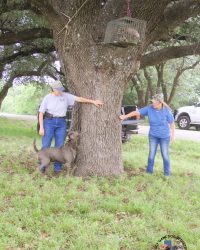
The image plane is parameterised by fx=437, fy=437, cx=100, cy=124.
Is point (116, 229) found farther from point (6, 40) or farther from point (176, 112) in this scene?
point (176, 112)

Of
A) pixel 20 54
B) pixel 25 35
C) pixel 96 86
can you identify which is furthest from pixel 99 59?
pixel 20 54

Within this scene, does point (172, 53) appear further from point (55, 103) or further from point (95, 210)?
point (95, 210)

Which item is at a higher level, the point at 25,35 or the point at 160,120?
the point at 25,35

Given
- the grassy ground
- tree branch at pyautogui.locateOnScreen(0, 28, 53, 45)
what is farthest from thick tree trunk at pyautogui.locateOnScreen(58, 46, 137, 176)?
tree branch at pyautogui.locateOnScreen(0, 28, 53, 45)

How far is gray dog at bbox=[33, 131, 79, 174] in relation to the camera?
28.0 ft

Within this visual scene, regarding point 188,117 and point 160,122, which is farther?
point 188,117

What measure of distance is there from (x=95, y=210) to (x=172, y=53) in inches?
198

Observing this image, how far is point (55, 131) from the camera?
9.14 metres

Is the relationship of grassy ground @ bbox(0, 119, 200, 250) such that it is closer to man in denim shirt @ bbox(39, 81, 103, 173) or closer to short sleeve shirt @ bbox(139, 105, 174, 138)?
man in denim shirt @ bbox(39, 81, 103, 173)

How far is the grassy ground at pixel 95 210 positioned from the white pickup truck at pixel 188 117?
55.9 feet

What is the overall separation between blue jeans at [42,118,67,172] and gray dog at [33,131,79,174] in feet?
1.25

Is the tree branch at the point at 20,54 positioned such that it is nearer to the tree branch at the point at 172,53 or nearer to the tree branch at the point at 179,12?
the tree branch at the point at 172,53

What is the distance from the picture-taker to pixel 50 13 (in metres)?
8.98

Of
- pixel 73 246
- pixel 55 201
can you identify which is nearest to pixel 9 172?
pixel 55 201
